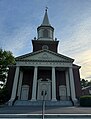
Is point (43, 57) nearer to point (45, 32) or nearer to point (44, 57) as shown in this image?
point (44, 57)

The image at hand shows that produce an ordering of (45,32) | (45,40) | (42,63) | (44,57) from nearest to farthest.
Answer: (42,63) → (44,57) → (45,40) → (45,32)

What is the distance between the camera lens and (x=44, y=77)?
82.3ft

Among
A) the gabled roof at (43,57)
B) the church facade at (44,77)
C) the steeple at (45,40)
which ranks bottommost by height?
the church facade at (44,77)

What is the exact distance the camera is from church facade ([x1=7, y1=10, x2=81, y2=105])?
70.3 feet

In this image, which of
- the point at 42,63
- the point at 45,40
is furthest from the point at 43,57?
the point at 45,40

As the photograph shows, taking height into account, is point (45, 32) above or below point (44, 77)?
above

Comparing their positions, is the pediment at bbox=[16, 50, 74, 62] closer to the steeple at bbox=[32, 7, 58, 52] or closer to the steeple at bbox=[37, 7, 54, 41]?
the steeple at bbox=[32, 7, 58, 52]

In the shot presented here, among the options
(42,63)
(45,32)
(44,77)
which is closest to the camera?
(42,63)

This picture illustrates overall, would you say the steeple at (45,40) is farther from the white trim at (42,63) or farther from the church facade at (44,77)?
the white trim at (42,63)

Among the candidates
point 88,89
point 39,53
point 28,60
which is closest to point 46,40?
point 39,53

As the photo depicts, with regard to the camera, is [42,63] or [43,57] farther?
[43,57]

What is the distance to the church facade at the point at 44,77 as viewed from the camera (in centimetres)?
2142

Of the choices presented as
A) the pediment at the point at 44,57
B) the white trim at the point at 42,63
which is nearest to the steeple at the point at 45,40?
the pediment at the point at 44,57

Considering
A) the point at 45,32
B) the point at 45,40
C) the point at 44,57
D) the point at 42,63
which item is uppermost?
the point at 45,32
